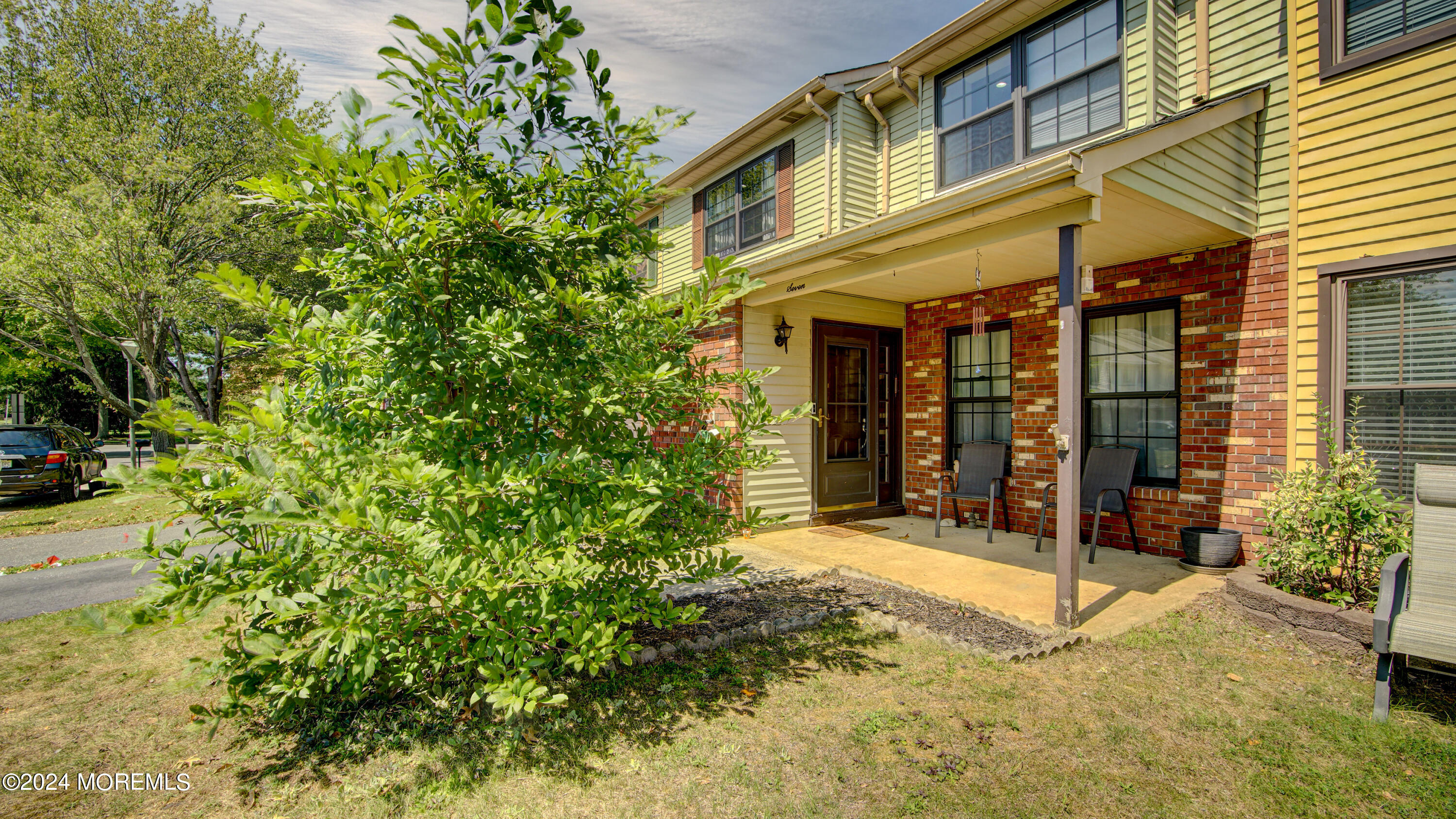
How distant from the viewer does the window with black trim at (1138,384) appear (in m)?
5.62

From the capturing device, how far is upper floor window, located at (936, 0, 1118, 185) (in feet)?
19.5

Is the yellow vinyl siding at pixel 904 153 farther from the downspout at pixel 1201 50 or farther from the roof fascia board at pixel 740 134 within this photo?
the downspout at pixel 1201 50

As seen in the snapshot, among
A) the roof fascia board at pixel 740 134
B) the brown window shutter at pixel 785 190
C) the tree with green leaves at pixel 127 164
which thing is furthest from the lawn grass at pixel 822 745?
the tree with green leaves at pixel 127 164

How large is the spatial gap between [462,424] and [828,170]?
699 centimetres

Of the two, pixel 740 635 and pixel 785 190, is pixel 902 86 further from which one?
pixel 740 635

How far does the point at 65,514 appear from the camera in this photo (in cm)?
918

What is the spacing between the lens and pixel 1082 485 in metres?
6.06

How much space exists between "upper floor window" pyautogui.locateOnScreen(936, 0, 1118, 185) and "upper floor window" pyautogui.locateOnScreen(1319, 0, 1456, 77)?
54.7 inches

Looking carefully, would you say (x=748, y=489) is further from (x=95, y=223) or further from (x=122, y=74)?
(x=122, y=74)


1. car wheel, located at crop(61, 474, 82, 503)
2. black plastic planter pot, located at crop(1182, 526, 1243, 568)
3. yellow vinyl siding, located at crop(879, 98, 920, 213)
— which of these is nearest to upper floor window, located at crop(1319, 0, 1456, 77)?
black plastic planter pot, located at crop(1182, 526, 1243, 568)

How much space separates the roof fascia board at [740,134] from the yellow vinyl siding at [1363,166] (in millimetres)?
4794

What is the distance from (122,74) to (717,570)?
16748 mm

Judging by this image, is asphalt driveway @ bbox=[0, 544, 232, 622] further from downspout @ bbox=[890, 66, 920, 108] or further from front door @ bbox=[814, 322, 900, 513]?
downspout @ bbox=[890, 66, 920, 108]

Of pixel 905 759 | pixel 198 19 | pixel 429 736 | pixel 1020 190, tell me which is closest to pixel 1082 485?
pixel 1020 190
